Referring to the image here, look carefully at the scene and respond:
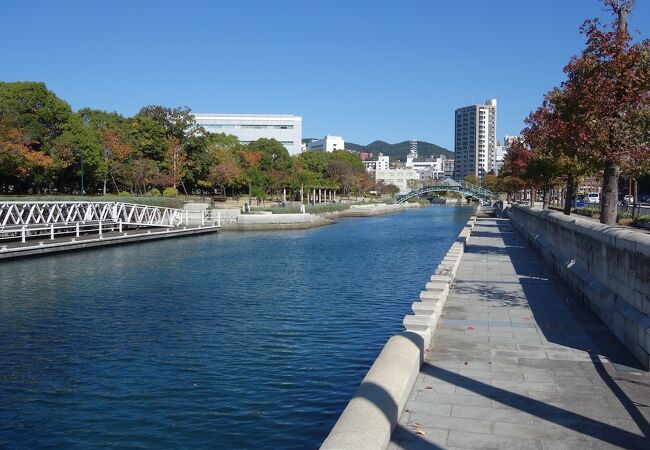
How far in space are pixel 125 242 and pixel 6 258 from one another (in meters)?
11.6

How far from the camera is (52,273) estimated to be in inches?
1058

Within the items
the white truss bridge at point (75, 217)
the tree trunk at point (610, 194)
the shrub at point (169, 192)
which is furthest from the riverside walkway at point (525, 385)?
the shrub at point (169, 192)

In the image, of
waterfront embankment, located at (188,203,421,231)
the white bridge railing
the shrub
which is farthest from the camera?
the shrub

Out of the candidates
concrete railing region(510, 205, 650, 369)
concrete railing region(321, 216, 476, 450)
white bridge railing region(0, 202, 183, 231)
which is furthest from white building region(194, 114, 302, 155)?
concrete railing region(321, 216, 476, 450)

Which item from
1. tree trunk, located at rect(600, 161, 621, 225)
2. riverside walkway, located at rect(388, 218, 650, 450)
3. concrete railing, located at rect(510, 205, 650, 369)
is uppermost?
tree trunk, located at rect(600, 161, 621, 225)

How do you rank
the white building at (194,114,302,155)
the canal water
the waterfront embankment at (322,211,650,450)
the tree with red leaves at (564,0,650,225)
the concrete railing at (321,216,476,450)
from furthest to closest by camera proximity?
the white building at (194,114,302,155) → the tree with red leaves at (564,0,650,225) → the canal water → the waterfront embankment at (322,211,650,450) → the concrete railing at (321,216,476,450)

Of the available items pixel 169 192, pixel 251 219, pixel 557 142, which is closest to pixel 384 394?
pixel 557 142

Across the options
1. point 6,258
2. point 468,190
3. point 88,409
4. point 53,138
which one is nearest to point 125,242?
point 6,258

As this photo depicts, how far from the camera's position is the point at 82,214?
46.4m

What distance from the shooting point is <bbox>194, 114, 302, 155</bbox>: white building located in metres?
154

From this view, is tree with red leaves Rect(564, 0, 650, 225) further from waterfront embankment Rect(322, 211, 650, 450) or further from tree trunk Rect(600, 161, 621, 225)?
waterfront embankment Rect(322, 211, 650, 450)

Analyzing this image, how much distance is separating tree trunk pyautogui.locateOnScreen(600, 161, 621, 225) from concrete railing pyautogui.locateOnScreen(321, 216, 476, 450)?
1070 cm

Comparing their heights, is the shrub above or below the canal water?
above

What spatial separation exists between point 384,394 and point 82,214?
44020 mm
